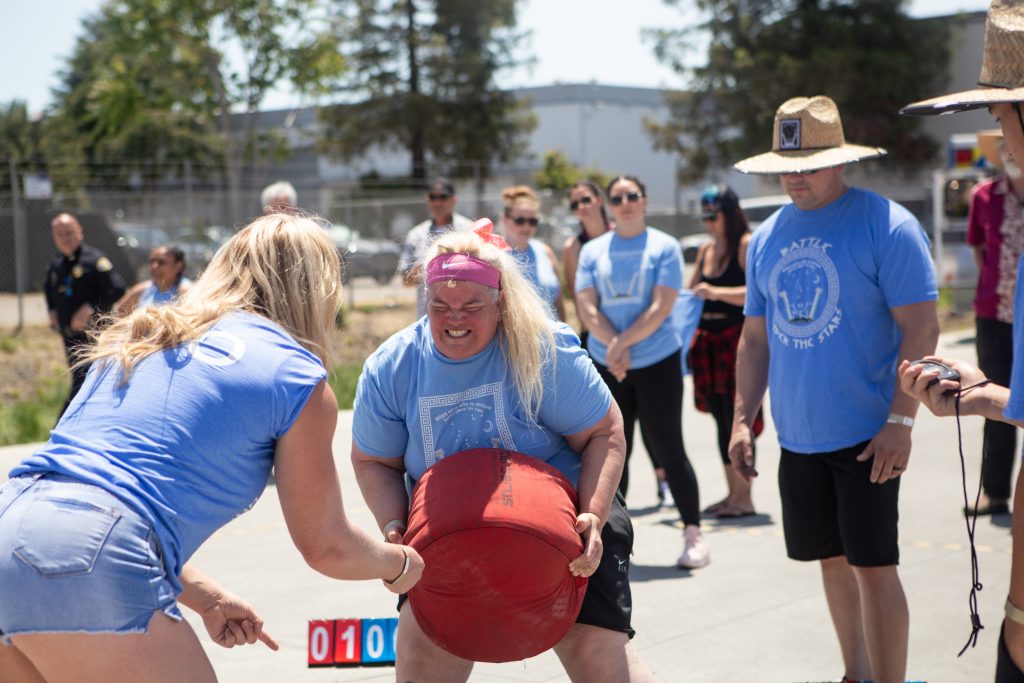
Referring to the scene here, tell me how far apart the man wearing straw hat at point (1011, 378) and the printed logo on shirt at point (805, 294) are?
1.16m

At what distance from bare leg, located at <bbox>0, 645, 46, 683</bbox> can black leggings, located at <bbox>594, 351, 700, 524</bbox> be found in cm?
374

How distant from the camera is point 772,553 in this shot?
607cm

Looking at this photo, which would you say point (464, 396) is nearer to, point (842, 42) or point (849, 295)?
point (849, 295)

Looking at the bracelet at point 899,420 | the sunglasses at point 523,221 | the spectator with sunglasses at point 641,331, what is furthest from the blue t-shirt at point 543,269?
the bracelet at point 899,420

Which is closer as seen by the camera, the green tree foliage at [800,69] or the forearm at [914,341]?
the forearm at [914,341]

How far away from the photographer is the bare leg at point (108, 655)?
236 centimetres

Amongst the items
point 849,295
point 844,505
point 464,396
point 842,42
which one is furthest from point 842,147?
point 842,42

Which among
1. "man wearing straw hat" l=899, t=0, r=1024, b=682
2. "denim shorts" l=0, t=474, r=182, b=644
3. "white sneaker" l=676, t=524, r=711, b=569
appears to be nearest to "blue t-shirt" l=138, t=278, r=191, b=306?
"white sneaker" l=676, t=524, r=711, b=569

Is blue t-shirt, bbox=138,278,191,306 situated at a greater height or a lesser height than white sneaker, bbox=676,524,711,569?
greater

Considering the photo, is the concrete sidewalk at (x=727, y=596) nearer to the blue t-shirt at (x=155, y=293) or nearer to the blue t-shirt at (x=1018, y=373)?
the blue t-shirt at (x=155, y=293)

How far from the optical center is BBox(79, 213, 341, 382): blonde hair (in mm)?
2725

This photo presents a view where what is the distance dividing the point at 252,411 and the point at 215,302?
0.35m

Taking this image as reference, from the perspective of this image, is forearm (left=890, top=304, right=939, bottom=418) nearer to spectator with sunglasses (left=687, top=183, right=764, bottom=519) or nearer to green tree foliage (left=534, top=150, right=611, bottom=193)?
spectator with sunglasses (left=687, top=183, right=764, bottom=519)

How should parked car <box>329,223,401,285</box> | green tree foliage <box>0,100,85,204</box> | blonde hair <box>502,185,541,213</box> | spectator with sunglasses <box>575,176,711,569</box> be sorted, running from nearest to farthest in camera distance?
1. spectator with sunglasses <box>575,176,711,569</box>
2. blonde hair <box>502,185,541,213</box>
3. parked car <box>329,223,401,285</box>
4. green tree foliage <box>0,100,85,204</box>
